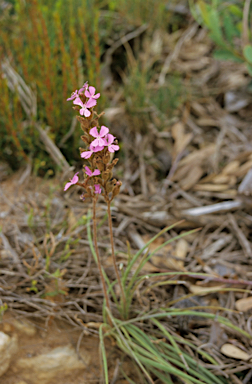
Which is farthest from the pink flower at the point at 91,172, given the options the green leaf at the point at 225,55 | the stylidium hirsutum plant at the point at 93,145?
the green leaf at the point at 225,55

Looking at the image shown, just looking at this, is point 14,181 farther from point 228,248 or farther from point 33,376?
point 228,248

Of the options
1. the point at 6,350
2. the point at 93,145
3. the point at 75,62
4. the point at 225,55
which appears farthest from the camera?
the point at 225,55

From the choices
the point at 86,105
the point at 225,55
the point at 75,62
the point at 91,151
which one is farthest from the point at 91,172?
the point at 225,55

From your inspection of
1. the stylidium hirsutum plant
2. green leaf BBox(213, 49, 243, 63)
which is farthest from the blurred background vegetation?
the stylidium hirsutum plant

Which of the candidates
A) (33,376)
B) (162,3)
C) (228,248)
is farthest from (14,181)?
(162,3)

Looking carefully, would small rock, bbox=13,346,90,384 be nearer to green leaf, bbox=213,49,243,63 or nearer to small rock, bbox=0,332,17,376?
small rock, bbox=0,332,17,376

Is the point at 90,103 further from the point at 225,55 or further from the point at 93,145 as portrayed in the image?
the point at 225,55
